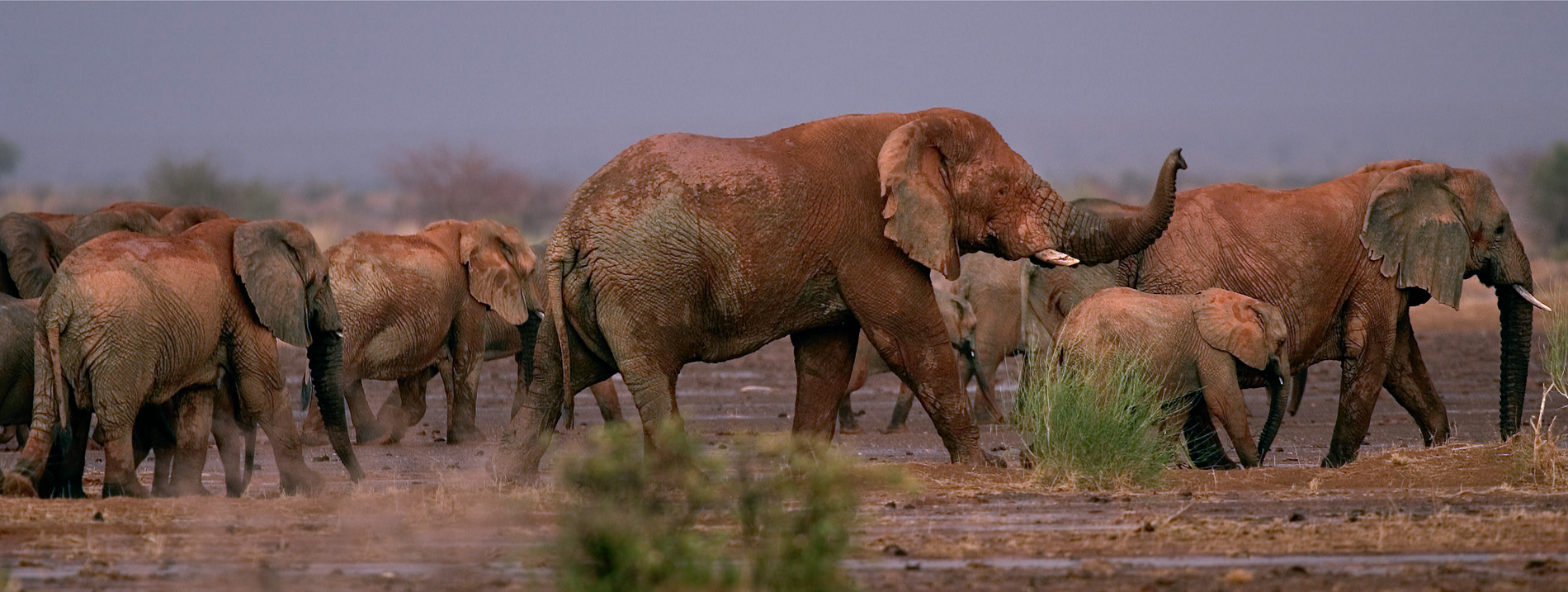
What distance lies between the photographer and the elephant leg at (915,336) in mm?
12438

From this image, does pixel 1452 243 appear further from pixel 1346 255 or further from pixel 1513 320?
pixel 1513 320

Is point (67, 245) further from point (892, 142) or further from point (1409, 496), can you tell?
point (1409, 496)

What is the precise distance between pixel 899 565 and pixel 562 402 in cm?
434

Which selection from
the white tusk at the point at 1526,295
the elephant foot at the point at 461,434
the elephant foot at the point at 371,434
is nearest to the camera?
the white tusk at the point at 1526,295

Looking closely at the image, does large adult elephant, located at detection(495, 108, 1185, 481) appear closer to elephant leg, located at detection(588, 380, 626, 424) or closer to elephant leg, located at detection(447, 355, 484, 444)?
elephant leg, located at detection(447, 355, 484, 444)

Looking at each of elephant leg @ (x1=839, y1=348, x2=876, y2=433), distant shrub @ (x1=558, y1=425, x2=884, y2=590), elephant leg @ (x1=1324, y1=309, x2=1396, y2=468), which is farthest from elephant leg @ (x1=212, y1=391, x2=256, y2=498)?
elephant leg @ (x1=1324, y1=309, x2=1396, y2=468)

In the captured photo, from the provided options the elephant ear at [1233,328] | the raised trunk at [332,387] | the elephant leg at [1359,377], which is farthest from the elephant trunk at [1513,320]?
the raised trunk at [332,387]

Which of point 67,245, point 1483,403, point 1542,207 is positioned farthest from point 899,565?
point 1542,207

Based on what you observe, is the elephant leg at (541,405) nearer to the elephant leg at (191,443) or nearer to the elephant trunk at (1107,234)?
the elephant leg at (191,443)

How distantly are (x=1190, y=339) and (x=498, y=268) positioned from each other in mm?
7532

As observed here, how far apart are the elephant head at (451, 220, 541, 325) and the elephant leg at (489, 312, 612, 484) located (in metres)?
6.02

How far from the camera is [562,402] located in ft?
41.8

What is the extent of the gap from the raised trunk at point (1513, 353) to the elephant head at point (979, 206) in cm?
380

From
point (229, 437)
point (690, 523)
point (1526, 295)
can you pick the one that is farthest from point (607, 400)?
point (690, 523)
